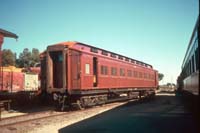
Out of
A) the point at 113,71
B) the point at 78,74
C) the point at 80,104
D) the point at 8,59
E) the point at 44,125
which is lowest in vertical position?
the point at 44,125

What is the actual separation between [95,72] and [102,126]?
7.22 m

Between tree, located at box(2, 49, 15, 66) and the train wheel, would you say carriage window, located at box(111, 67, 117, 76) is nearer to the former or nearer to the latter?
the train wheel

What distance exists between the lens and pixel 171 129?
951cm

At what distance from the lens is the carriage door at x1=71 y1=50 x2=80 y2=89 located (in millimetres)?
15000

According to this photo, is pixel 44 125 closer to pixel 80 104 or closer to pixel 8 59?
pixel 80 104

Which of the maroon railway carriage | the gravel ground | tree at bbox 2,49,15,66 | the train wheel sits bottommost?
the gravel ground

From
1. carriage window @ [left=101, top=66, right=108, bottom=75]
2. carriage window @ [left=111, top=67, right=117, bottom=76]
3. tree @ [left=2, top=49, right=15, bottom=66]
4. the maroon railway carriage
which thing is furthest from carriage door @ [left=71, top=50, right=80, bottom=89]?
tree @ [left=2, top=49, right=15, bottom=66]

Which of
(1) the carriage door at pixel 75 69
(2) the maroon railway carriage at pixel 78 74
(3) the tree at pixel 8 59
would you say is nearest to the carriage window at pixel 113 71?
(2) the maroon railway carriage at pixel 78 74

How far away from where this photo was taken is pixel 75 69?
15141 mm

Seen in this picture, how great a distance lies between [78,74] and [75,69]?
0.39 meters

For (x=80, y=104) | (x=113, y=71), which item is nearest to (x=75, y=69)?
(x=80, y=104)

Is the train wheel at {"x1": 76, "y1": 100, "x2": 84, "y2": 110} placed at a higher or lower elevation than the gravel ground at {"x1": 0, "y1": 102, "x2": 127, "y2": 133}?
higher

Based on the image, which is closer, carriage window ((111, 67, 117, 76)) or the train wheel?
the train wheel

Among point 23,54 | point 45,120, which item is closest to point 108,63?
point 45,120
